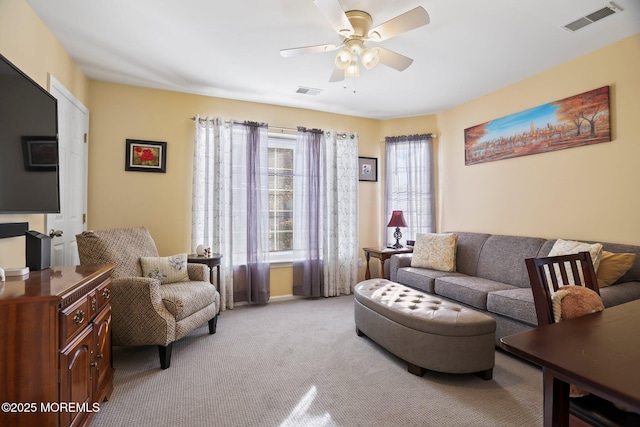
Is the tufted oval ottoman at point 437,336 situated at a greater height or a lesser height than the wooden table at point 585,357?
lesser

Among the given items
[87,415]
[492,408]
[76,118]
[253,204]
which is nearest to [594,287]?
[492,408]

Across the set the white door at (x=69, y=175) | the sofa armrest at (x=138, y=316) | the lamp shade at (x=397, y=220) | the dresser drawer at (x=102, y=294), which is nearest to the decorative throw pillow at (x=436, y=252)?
the lamp shade at (x=397, y=220)

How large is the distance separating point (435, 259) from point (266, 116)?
287 cm

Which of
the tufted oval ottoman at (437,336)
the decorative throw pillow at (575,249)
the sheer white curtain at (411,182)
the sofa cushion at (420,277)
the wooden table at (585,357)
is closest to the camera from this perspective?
the wooden table at (585,357)

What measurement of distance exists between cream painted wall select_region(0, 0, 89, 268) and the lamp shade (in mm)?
3748

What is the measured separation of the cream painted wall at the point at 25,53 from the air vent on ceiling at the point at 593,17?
3959 millimetres

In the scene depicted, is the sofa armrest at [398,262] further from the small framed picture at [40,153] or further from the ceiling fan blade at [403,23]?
the small framed picture at [40,153]

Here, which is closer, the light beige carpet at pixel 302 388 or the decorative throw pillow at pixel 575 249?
the light beige carpet at pixel 302 388

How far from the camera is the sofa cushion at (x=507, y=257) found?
309cm

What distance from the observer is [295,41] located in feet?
8.88

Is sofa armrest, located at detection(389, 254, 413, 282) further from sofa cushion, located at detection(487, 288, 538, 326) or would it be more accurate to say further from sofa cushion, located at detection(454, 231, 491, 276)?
sofa cushion, located at detection(487, 288, 538, 326)

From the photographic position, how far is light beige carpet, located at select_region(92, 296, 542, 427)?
1.80m

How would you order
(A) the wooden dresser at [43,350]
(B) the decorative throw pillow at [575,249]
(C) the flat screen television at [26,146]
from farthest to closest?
(B) the decorative throw pillow at [575,249] → (C) the flat screen television at [26,146] → (A) the wooden dresser at [43,350]

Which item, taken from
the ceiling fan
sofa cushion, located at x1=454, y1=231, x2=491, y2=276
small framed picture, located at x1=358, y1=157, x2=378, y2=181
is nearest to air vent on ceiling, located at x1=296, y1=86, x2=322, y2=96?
the ceiling fan
